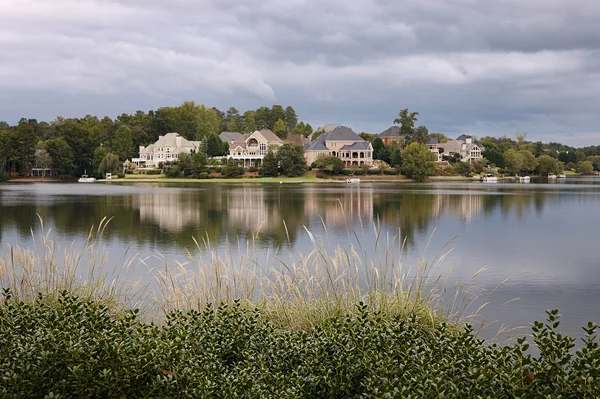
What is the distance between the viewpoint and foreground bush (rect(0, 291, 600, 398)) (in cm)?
328

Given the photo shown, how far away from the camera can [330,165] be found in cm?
7519

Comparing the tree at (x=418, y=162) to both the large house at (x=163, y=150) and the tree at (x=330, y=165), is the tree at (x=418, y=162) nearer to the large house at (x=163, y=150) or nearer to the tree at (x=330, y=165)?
the tree at (x=330, y=165)

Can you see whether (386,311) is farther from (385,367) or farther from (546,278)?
(546,278)

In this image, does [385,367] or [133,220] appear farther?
[133,220]

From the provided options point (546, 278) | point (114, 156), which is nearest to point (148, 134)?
point (114, 156)

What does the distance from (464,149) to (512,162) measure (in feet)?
45.7

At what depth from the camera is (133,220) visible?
2220cm

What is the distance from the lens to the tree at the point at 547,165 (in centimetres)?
9600

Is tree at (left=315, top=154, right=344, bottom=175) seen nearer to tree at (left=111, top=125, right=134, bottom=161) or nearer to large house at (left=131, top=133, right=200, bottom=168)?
large house at (left=131, top=133, right=200, bottom=168)

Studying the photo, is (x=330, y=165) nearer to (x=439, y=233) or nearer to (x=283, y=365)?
(x=439, y=233)

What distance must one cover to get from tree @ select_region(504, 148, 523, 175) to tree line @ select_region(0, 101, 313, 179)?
40.6 metres

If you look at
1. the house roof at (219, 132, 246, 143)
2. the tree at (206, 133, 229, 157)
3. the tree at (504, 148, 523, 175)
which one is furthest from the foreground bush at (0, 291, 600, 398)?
the tree at (504, 148, 523, 175)

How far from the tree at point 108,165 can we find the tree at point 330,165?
32215mm

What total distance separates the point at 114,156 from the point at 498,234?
246ft
